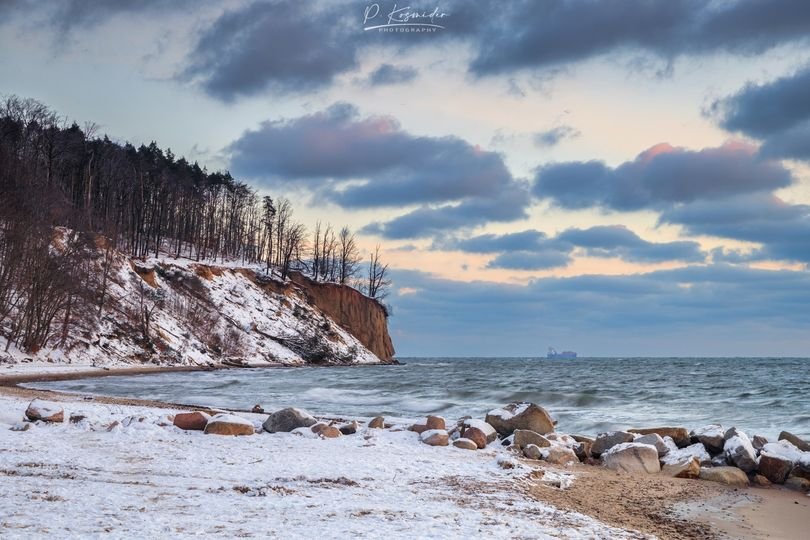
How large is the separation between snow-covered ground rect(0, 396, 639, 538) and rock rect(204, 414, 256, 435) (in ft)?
1.22

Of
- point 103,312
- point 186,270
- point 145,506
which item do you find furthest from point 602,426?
point 186,270

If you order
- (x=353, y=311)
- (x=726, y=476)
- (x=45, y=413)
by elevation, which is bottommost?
(x=726, y=476)

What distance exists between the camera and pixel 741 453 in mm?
12977

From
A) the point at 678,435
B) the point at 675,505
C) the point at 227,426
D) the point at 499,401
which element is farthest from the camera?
the point at 499,401

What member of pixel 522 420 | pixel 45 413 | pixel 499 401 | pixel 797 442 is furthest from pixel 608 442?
pixel 499 401

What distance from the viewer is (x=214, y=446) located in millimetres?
11547

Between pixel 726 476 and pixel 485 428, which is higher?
pixel 485 428

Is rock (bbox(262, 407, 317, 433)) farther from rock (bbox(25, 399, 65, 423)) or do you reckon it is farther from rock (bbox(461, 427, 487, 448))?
rock (bbox(25, 399, 65, 423))

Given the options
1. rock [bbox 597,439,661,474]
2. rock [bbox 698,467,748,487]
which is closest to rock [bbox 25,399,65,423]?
rock [bbox 597,439,661,474]

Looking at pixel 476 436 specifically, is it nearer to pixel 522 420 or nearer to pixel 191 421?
pixel 522 420

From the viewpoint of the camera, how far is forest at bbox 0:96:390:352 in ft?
127

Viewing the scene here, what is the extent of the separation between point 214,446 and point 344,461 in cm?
251

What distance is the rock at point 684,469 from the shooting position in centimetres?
1245

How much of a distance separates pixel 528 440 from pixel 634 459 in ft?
7.08
